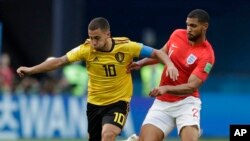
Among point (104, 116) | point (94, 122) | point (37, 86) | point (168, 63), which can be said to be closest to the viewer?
point (168, 63)

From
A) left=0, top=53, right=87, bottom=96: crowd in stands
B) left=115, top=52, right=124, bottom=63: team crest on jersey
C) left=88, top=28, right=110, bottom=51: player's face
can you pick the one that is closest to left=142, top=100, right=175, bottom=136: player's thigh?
left=115, top=52, right=124, bottom=63: team crest on jersey

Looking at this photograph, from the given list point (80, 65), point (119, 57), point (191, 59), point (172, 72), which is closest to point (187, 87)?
point (191, 59)

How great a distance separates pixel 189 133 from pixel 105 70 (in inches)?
51.0

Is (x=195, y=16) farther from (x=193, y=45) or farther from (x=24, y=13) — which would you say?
(x=24, y=13)

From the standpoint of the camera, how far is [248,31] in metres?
33.3

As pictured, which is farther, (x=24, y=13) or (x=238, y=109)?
(x=24, y=13)

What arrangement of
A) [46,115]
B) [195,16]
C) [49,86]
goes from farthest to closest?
[49,86], [46,115], [195,16]

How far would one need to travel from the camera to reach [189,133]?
12695mm

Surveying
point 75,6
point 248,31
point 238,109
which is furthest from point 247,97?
point 248,31

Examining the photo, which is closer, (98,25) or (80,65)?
(98,25)

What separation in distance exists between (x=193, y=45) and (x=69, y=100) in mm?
8804

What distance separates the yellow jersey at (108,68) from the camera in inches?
504

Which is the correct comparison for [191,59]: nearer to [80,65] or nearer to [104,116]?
[104,116]

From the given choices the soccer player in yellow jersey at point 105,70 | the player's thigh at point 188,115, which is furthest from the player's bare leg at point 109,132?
the player's thigh at point 188,115
